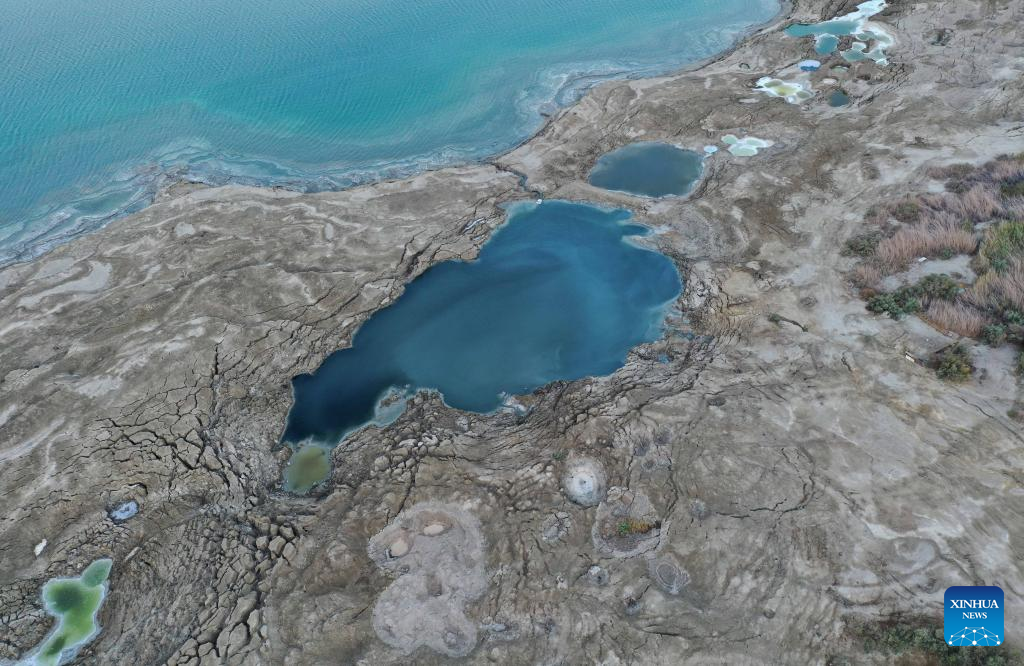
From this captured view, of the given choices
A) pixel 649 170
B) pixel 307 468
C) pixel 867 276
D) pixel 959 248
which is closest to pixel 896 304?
pixel 867 276

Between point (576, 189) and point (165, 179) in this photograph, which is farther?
point (165, 179)

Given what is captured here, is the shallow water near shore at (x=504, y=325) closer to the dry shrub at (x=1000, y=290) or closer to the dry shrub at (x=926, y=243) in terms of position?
the dry shrub at (x=926, y=243)

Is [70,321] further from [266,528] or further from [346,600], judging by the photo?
[346,600]

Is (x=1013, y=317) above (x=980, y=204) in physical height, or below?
below

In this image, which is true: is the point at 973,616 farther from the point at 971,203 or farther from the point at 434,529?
the point at 971,203

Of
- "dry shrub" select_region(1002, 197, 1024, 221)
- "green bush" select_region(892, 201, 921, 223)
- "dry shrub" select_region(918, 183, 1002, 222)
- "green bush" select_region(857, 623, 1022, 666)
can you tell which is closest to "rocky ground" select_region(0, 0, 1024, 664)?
"green bush" select_region(857, 623, 1022, 666)

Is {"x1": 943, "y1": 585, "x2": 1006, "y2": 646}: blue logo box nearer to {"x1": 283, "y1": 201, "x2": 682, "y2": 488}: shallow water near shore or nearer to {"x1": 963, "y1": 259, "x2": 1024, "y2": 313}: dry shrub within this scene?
{"x1": 963, "y1": 259, "x2": 1024, "y2": 313}: dry shrub

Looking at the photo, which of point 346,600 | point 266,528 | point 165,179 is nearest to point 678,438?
point 346,600
